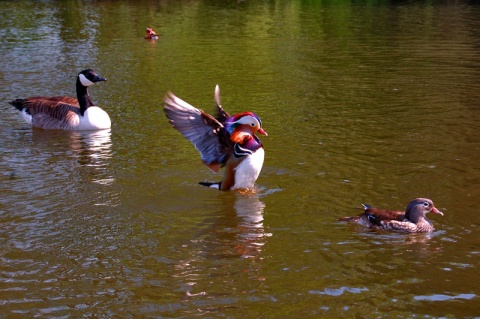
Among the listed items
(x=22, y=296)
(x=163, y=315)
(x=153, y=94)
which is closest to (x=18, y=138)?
(x=153, y=94)

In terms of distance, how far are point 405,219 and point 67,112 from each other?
987cm

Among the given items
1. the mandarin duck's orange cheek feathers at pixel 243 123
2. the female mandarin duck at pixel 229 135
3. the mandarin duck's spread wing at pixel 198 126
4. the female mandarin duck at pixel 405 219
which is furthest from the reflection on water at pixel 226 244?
the female mandarin duck at pixel 405 219

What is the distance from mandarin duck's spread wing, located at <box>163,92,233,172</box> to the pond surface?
0.81 m

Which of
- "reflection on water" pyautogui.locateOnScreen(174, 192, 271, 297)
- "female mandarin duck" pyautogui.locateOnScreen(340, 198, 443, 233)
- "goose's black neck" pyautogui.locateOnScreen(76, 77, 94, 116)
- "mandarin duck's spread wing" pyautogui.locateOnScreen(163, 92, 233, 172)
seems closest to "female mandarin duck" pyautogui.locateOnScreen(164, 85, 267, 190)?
"mandarin duck's spread wing" pyautogui.locateOnScreen(163, 92, 233, 172)

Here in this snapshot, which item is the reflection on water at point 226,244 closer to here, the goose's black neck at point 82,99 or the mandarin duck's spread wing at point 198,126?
the mandarin duck's spread wing at point 198,126

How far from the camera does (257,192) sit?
480 inches

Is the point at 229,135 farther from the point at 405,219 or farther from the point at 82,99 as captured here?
the point at 82,99

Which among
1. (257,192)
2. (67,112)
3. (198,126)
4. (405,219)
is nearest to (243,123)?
(198,126)

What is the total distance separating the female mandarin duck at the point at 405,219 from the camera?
9.90 meters

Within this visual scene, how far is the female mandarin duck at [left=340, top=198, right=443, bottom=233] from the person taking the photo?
9898mm

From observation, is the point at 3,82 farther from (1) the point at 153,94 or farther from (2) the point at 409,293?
(2) the point at 409,293

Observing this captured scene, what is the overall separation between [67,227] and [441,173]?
6314 mm

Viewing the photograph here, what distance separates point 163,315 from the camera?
780 cm

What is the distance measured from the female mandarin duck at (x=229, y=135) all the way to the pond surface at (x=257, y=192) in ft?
1.48
